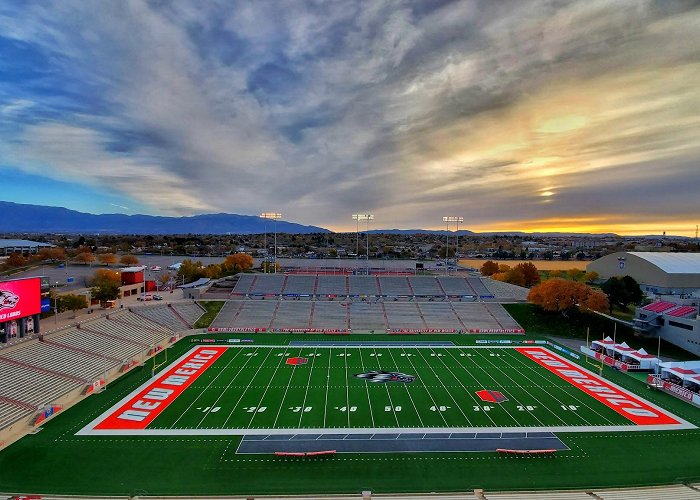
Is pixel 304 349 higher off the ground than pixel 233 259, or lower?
lower

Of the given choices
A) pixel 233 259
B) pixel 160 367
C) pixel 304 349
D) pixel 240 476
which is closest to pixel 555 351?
pixel 304 349

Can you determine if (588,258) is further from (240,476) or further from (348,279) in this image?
(240,476)

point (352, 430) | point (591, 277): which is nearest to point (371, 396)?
point (352, 430)

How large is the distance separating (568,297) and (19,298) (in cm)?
5219

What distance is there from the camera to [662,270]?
59.8 m

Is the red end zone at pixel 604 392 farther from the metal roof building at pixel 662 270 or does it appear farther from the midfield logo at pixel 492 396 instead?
the metal roof building at pixel 662 270

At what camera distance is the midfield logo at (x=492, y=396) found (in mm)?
25609

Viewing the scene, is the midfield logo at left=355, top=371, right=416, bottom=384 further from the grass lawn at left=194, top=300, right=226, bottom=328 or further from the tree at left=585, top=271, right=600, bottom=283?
the tree at left=585, top=271, right=600, bottom=283

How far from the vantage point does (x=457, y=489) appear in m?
16.0

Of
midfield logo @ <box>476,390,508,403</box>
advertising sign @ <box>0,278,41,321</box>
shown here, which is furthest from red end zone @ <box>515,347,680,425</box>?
advertising sign @ <box>0,278,41,321</box>

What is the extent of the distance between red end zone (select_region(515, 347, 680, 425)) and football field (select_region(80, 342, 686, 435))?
76mm

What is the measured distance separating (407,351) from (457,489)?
21.2 m


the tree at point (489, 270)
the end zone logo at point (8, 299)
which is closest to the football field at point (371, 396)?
the end zone logo at point (8, 299)

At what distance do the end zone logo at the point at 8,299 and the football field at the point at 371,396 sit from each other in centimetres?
1072
